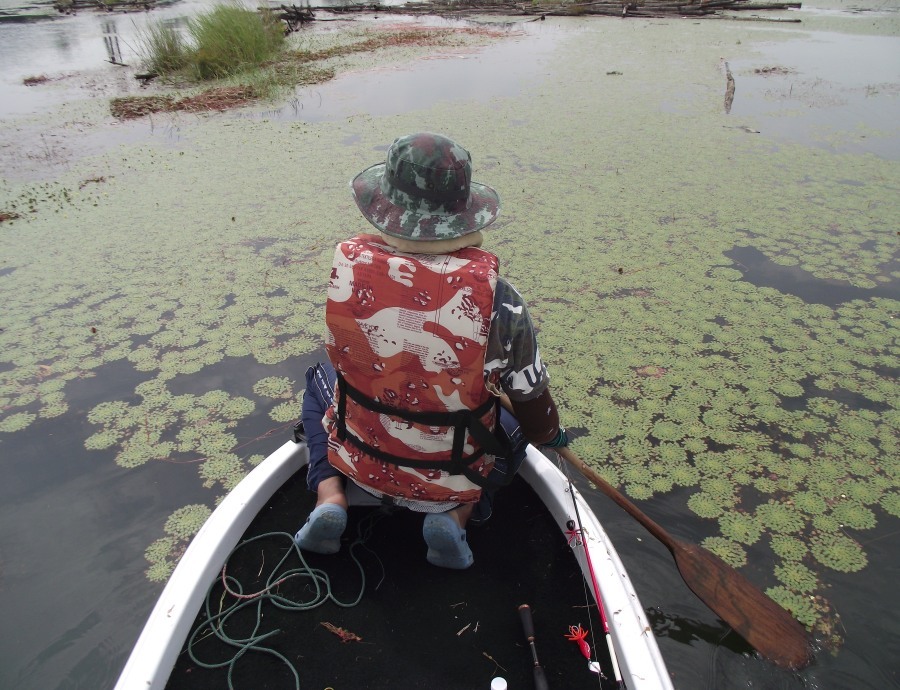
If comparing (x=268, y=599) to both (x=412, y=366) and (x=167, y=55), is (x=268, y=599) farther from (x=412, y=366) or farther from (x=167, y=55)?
(x=167, y=55)

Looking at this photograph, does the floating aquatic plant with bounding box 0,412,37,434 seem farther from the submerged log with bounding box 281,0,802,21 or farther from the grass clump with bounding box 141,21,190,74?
the submerged log with bounding box 281,0,802,21

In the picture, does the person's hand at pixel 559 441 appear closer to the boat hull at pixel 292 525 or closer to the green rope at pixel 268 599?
the boat hull at pixel 292 525

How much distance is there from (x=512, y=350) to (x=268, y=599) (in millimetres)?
777

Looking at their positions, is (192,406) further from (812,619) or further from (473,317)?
(812,619)

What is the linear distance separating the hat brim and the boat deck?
740mm

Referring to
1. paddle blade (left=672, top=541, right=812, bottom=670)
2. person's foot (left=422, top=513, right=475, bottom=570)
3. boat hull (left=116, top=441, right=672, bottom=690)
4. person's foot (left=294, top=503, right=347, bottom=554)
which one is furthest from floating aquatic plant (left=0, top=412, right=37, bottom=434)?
paddle blade (left=672, top=541, right=812, bottom=670)

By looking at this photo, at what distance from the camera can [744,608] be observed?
147 centimetres

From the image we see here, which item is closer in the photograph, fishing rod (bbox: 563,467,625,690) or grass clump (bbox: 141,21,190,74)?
fishing rod (bbox: 563,467,625,690)

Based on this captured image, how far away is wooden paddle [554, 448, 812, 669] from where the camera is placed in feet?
4.68

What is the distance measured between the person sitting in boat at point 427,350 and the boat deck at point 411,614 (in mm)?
89

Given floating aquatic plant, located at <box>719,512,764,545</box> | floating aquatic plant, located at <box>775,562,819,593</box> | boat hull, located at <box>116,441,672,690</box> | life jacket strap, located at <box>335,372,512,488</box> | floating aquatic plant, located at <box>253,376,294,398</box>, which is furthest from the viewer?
floating aquatic plant, located at <box>253,376,294,398</box>

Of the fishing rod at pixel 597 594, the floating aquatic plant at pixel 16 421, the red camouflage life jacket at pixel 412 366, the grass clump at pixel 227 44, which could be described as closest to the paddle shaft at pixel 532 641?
the fishing rod at pixel 597 594

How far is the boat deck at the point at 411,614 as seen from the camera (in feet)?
3.84

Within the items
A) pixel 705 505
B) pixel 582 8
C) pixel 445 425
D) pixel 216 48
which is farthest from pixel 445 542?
pixel 582 8
